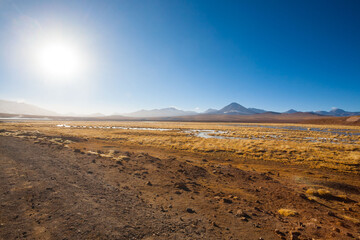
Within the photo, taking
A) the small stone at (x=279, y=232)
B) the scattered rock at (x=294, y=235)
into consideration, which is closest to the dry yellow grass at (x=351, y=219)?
the scattered rock at (x=294, y=235)

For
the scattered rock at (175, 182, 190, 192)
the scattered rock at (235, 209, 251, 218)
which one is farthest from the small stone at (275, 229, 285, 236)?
the scattered rock at (175, 182, 190, 192)

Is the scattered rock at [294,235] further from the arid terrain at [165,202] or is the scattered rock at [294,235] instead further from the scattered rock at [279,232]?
the scattered rock at [279,232]

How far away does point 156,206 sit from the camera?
7.44 meters

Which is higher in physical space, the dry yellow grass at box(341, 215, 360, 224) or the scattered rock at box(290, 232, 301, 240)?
the scattered rock at box(290, 232, 301, 240)

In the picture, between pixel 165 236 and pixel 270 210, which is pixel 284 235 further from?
pixel 165 236

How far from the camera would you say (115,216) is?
6297 millimetres

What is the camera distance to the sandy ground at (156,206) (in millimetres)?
5621

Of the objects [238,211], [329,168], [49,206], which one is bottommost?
[329,168]

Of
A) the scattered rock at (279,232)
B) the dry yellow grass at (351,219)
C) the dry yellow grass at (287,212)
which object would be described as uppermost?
the scattered rock at (279,232)

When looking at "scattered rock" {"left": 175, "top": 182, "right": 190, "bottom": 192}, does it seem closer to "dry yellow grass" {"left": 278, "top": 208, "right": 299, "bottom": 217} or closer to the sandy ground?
the sandy ground

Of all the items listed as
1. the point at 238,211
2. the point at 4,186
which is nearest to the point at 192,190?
the point at 238,211

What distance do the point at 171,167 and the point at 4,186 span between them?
1028 cm

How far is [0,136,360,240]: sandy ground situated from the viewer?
562 cm

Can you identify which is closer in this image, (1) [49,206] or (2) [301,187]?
(1) [49,206]
